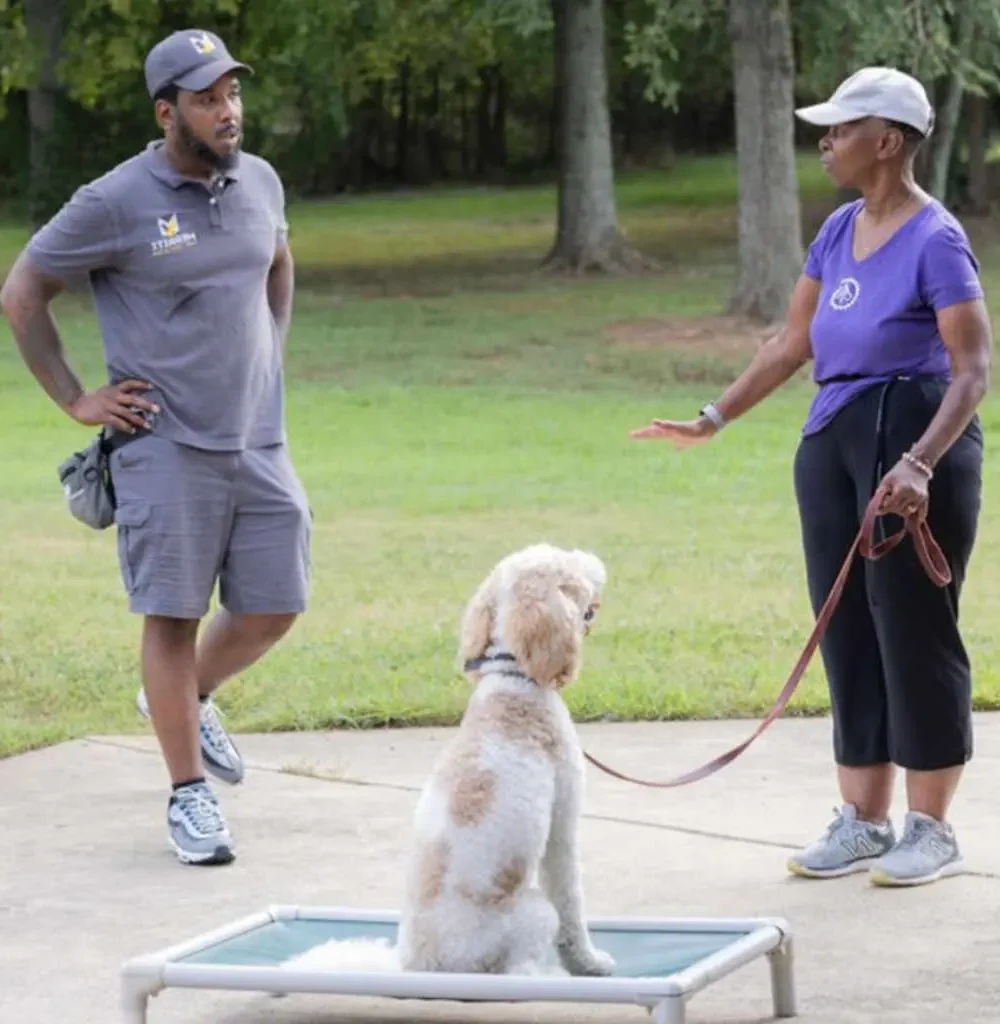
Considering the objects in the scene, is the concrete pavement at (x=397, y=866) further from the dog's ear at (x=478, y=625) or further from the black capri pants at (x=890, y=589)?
the dog's ear at (x=478, y=625)

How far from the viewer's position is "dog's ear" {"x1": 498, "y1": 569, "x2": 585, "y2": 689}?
487 cm

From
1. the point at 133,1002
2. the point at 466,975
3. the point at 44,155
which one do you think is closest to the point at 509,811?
the point at 466,975

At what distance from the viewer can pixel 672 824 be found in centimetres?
693

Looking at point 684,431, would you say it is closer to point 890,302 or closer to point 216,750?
point 890,302

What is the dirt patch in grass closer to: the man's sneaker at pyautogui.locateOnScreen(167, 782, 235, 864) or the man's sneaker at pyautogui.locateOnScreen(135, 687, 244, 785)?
the man's sneaker at pyautogui.locateOnScreen(135, 687, 244, 785)

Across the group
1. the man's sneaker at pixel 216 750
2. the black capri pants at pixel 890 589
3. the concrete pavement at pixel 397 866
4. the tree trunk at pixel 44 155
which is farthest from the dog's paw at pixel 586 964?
the tree trunk at pixel 44 155

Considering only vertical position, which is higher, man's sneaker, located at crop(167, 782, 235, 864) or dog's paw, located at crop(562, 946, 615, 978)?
dog's paw, located at crop(562, 946, 615, 978)

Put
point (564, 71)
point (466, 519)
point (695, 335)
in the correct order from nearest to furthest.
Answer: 1. point (466, 519)
2. point (695, 335)
3. point (564, 71)

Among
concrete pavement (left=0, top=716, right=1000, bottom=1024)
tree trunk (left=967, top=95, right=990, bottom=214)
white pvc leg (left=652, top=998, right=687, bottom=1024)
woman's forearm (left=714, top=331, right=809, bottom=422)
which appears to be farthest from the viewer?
tree trunk (left=967, top=95, right=990, bottom=214)

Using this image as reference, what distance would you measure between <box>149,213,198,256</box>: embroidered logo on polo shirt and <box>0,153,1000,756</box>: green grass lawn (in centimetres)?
230

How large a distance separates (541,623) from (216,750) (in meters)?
2.60

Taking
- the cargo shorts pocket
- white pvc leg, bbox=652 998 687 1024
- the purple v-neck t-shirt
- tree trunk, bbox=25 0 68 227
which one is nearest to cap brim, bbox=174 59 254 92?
the cargo shorts pocket

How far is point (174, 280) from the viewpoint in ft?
21.6

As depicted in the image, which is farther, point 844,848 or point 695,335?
point 695,335
